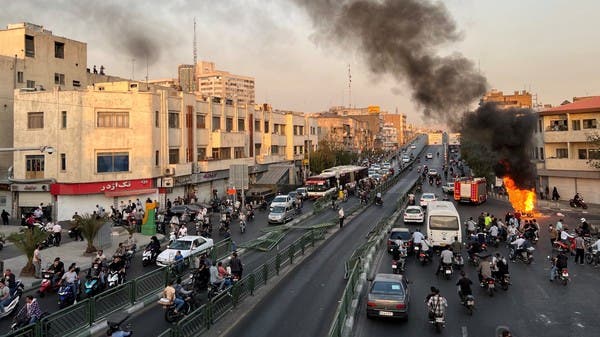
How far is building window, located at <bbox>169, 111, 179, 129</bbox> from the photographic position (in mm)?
46500

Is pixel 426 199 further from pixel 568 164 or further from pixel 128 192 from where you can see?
pixel 128 192

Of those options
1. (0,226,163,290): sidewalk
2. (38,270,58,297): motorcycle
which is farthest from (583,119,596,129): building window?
(38,270,58,297): motorcycle

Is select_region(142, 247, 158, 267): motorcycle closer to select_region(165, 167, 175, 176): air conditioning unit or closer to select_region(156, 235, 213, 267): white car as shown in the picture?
select_region(156, 235, 213, 267): white car

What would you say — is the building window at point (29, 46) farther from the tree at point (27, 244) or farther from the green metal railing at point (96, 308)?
the green metal railing at point (96, 308)

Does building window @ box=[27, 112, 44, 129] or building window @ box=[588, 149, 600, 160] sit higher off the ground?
building window @ box=[27, 112, 44, 129]

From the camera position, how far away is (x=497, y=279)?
63.6 feet

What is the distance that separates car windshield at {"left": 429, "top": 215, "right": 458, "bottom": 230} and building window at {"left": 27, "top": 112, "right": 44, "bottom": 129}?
33350 millimetres

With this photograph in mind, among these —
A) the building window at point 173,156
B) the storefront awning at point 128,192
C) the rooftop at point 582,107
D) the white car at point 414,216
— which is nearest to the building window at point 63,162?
the storefront awning at point 128,192

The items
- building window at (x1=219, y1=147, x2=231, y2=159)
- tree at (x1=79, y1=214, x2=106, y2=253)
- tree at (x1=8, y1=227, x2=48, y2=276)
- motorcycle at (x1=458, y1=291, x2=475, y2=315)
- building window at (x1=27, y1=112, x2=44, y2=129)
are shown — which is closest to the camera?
motorcycle at (x1=458, y1=291, x2=475, y2=315)

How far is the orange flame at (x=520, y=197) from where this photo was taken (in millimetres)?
42509

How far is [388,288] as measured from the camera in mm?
15547

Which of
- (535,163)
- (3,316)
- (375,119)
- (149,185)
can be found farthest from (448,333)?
(375,119)

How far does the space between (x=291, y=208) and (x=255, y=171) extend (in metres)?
23.4

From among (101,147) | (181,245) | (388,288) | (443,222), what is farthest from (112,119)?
(388,288)
